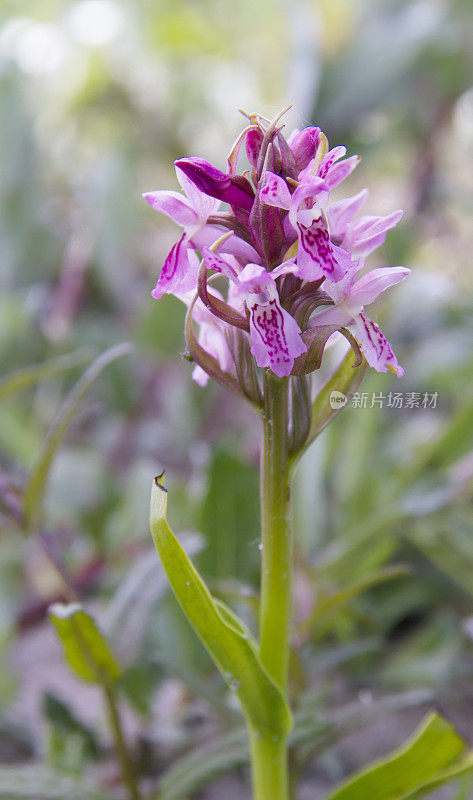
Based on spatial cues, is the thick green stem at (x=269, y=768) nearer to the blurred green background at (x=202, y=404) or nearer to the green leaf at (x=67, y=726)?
the blurred green background at (x=202, y=404)

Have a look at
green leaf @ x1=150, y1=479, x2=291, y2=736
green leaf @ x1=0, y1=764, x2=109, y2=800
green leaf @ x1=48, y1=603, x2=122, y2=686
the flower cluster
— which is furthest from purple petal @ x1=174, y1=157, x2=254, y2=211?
green leaf @ x1=0, y1=764, x2=109, y2=800

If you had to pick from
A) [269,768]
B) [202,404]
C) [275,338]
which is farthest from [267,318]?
[202,404]

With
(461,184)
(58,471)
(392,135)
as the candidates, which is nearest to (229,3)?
(392,135)

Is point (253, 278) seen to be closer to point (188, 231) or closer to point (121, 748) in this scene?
point (188, 231)

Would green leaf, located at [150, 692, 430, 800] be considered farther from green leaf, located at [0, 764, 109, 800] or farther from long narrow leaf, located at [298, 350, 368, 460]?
long narrow leaf, located at [298, 350, 368, 460]

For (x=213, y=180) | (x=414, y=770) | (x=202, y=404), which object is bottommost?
(x=414, y=770)

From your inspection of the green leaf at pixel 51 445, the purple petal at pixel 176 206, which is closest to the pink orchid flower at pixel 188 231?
the purple petal at pixel 176 206
